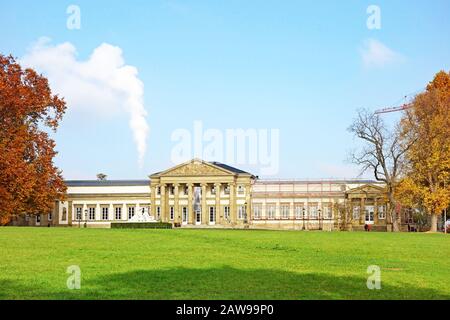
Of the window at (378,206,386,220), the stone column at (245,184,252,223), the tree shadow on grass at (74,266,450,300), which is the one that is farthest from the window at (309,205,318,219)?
the tree shadow on grass at (74,266,450,300)

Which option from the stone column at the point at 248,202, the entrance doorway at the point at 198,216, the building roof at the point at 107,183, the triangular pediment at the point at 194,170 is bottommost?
the entrance doorway at the point at 198,216

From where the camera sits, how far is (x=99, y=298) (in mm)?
11391

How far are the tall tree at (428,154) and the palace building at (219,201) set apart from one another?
36.2m

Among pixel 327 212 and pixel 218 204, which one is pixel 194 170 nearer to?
pixel 218 204

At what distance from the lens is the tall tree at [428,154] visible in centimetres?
5591

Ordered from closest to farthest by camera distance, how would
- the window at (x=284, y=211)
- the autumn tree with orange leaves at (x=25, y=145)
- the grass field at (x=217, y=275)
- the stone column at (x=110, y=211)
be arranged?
the grass field at (x=217, y=275), the autumn tree with orange leaves at (x=25, y=145), the window at (x=284, y=211), the stone column at (x=110, y=211)

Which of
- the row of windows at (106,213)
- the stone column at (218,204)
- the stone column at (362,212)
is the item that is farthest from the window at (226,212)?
the stone column at (362,212)

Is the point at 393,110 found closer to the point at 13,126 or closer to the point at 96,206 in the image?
the point at 96,206

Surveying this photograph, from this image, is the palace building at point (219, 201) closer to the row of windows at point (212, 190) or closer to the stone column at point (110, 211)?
the stone column at point (110, 211)

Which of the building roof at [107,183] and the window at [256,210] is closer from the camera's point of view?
the window at [256,210]

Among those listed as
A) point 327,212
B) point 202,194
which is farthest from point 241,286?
point 202,194

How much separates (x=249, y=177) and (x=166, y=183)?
1310cm

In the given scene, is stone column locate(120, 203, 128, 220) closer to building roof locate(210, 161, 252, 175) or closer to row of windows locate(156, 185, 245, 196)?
Answer: row of windows locate(156, 185, 245, 196)
